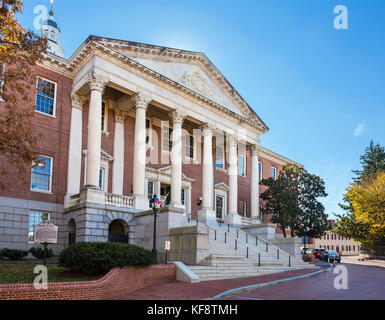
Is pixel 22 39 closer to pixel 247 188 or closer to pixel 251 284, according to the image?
pixel 251 284

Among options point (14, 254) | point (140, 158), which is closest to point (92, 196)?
point (140, 158)

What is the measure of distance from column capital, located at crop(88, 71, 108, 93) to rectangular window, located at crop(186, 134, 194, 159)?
12.2 metres

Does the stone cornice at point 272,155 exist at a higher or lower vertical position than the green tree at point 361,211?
higher

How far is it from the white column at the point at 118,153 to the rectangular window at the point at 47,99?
5064mm

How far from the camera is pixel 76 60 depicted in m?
26.2

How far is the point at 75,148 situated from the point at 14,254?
8.28 m

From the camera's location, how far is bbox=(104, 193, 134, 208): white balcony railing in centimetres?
2451

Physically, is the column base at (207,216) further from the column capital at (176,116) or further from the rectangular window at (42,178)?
the rectangular window at (42,178)

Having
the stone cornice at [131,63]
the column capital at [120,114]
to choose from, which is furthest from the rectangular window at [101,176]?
the stone cornice at [131,63]

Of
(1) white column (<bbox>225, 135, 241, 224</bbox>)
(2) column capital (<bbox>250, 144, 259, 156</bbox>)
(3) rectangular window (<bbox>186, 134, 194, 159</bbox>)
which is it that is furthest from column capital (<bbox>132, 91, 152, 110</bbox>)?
(2) column capital (<bbox>250, 144, 259, 156</bbox>)

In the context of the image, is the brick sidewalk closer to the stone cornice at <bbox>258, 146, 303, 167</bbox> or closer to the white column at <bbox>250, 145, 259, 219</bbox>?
the white column at <bbox>250, 145, 259, 219</bbox>

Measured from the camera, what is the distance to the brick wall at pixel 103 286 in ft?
34.5
